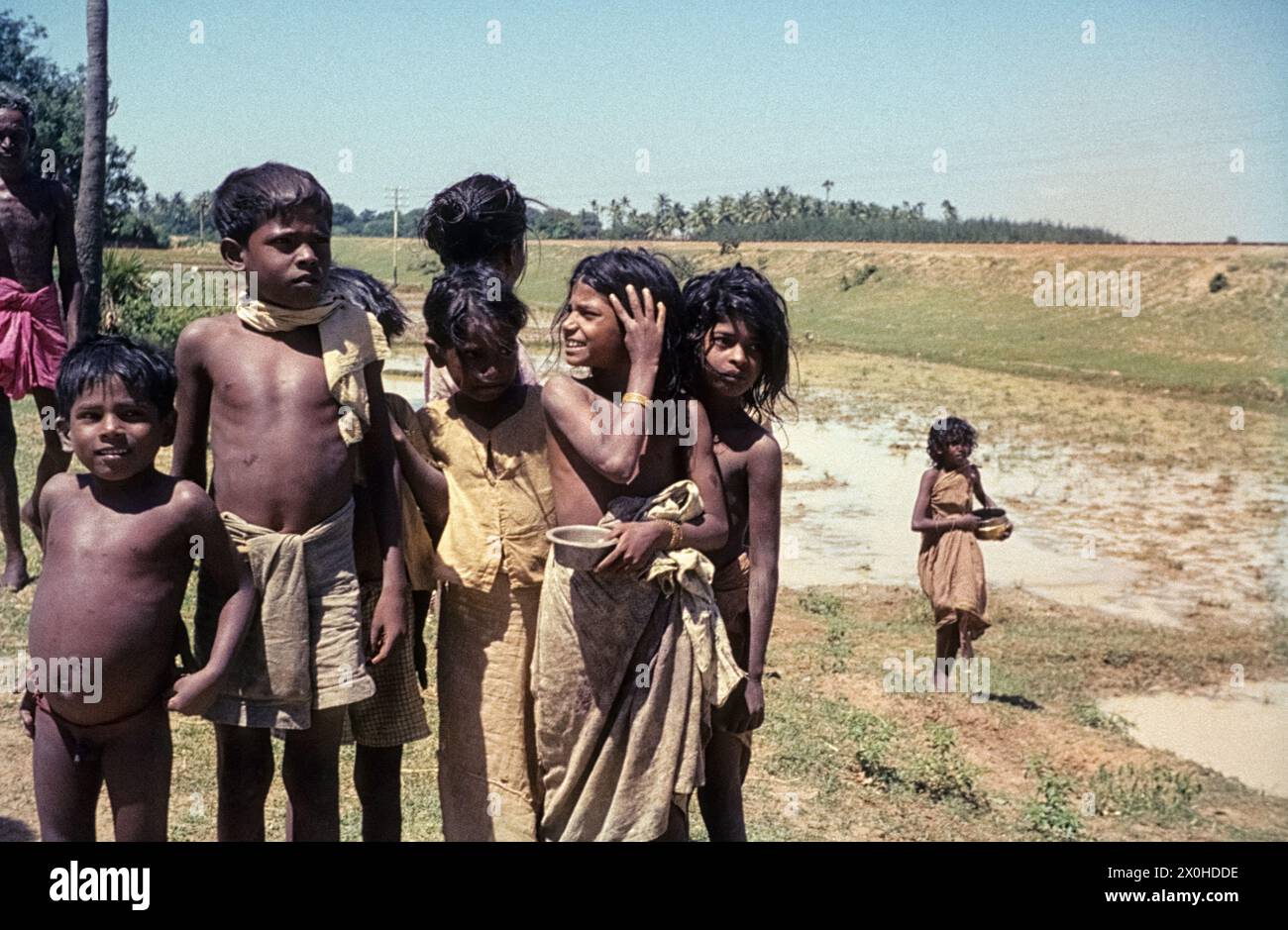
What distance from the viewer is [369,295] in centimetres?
309

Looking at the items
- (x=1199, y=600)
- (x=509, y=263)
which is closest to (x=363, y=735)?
(x=509, y=263)

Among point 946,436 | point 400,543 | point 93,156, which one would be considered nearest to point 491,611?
point 400,543

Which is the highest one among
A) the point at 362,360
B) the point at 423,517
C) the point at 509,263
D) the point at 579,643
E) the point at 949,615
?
the point at 509,263

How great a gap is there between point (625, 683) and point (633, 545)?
328 millimetres

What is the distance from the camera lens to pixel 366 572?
2994 millimetres

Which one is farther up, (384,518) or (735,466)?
(735,466)

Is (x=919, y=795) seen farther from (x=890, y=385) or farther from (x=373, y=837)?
(x=890, y=385)

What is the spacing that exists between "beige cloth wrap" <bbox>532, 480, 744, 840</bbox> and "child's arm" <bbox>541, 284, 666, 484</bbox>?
14 centimetres

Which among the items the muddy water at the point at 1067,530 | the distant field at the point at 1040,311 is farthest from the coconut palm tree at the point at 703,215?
the muddy water at the point at 1067,530

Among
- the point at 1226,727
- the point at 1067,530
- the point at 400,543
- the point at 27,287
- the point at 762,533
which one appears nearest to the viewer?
the point at 400,543

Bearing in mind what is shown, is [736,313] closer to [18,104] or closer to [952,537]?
[952,537]

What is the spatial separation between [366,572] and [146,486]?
1.68 ft
